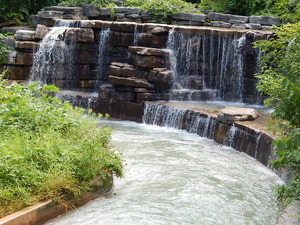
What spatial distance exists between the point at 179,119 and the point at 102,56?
13.3 feet

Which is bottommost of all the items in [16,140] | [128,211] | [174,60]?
[128,211]

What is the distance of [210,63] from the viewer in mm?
12906

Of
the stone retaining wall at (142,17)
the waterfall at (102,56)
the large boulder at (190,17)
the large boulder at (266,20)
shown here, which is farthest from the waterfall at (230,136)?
the large boulder at (190,17)

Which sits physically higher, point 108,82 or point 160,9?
point 160,9

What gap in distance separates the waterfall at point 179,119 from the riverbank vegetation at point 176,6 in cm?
500

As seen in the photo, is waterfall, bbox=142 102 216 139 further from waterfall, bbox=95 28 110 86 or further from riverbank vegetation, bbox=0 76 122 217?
riverbank vegetation, bbox=0 76 122 217

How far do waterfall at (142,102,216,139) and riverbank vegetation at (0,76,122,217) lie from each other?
4002mm

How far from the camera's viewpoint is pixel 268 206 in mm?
6094

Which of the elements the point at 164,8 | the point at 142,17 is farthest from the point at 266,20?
Result: the point at 142,17

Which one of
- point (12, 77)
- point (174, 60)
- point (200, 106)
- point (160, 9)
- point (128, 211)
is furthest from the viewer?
point (160, 9)

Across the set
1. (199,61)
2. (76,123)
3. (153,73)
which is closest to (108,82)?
(153,73)

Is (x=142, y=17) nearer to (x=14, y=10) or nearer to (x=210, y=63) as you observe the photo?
(x=210, y=63)

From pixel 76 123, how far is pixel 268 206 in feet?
10.4

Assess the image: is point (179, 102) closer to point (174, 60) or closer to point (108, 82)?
point (174, 60)
